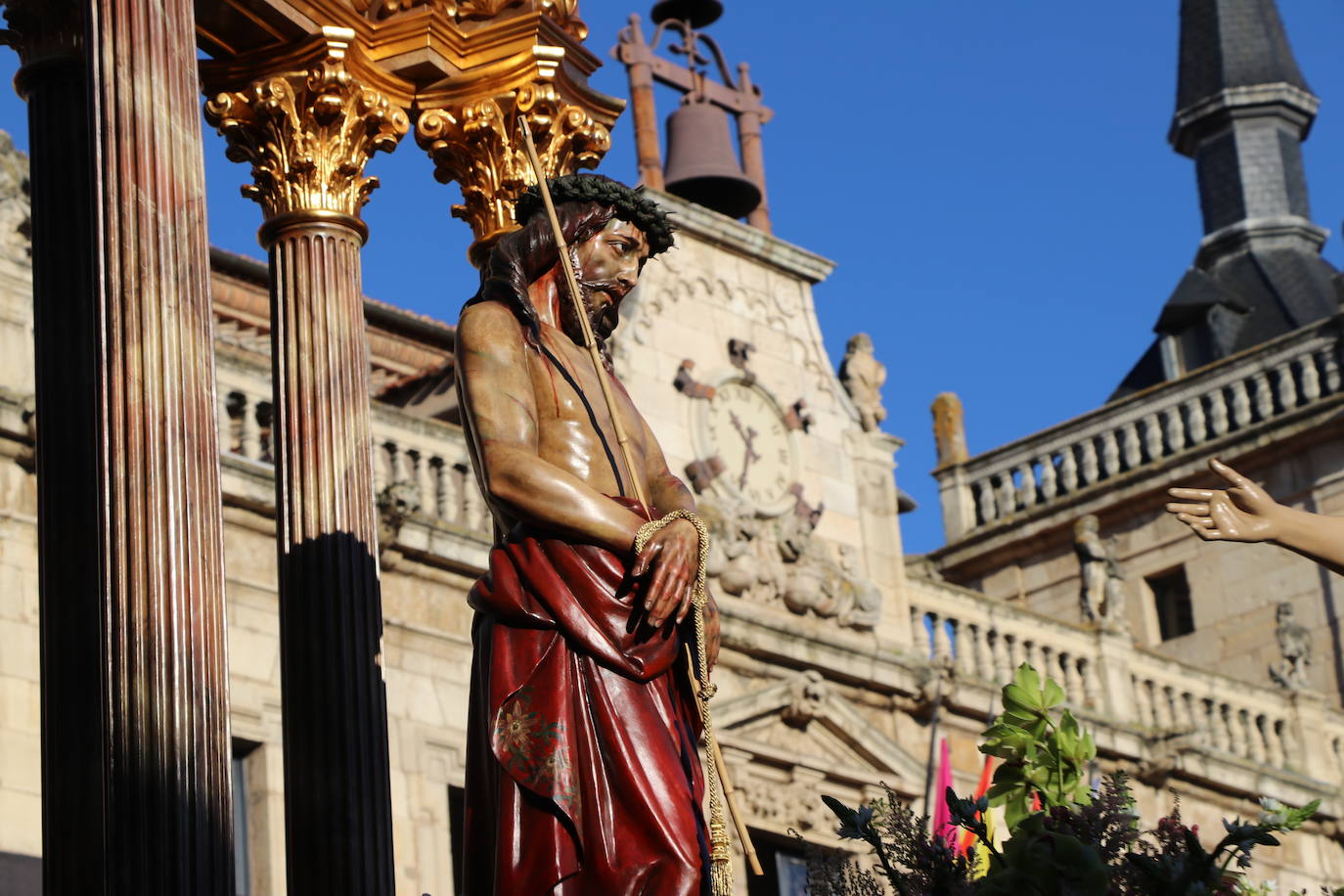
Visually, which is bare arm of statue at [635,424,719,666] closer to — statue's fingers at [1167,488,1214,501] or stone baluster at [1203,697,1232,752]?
statue's fingers at [1167,488,1214,501]

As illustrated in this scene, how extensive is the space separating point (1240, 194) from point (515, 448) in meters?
28.8

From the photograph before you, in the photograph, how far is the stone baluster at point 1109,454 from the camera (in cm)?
2997

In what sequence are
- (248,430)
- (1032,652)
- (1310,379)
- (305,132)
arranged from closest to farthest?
1. (305,132)
2. (248,430)
3. (1032,652)
4. (1310,379)

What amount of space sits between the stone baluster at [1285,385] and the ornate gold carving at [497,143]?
19.0 m

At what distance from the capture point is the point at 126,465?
834 cm

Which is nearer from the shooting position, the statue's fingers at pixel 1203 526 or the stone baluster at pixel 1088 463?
the statue's fingers at pixel 1203 526

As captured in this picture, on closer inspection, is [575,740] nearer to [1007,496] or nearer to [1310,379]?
[1310,379]

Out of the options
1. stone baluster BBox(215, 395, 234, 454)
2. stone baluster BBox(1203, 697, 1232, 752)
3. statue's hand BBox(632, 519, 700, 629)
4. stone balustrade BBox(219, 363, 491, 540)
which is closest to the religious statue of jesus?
statue's hand BBox(632, 519, 700, 629)

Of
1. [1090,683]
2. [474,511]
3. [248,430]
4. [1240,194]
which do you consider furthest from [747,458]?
[1240,194]

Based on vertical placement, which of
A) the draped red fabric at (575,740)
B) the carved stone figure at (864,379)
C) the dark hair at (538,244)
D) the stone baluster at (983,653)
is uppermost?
the carved stone figure at (864,379)

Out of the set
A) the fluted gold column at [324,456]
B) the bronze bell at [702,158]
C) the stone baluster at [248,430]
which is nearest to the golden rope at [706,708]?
the fluted gold column at [324,456]

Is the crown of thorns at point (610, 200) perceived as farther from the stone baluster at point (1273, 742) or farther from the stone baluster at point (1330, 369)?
the stone baluster at point (1330, 369)

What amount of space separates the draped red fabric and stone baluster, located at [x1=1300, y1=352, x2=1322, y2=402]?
70.1 ft

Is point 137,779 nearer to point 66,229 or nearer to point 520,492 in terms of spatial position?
point 520,492
